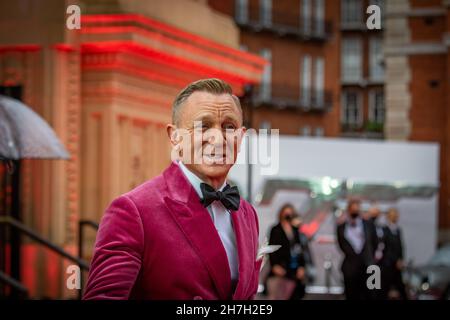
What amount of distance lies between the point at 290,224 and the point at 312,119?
3177 cm

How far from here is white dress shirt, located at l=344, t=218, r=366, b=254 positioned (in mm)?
12531

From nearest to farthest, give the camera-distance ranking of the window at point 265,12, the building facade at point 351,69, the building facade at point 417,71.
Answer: the building facade at point 417,71, the building facade at point 351,69, the window at point 265,12

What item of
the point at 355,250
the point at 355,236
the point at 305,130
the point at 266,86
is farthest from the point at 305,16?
the point at 355,250

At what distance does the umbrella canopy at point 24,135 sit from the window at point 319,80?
33.2 metres

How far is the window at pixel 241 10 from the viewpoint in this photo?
4112cm

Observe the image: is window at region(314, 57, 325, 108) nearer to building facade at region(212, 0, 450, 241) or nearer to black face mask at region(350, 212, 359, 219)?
building facade at region(212, 0, 450, 241)

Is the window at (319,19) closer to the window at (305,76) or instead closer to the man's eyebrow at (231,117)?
the window at (305,76)

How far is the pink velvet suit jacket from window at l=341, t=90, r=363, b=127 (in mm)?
50936

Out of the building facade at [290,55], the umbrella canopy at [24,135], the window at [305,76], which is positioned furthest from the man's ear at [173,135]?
the window at [305,76]

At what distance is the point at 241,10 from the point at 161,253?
128 ft

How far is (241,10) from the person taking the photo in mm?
41500

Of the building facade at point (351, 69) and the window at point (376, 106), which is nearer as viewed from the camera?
the building facade at point (351, 69)

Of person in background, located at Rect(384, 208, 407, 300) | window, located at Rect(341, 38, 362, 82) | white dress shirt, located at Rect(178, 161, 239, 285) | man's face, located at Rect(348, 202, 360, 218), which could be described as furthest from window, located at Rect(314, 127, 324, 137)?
white dress shirt, located at Rect(178, 161, 239, 285)

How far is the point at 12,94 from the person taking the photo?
36.1 ft
